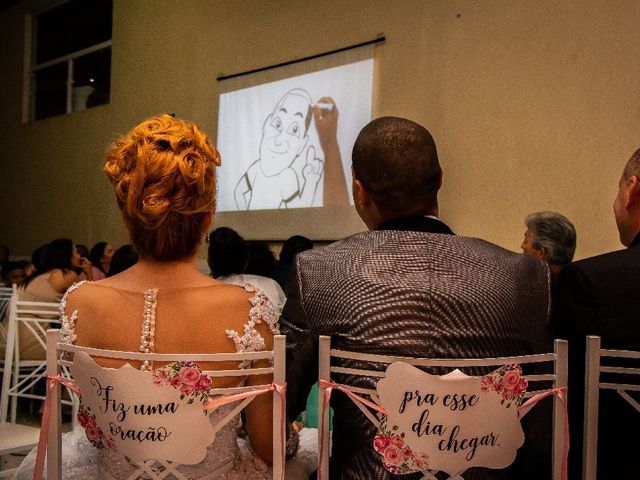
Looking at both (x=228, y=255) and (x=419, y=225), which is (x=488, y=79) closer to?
(x=228, y=255)

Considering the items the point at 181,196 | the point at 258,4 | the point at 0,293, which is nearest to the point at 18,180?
the point at 258,4

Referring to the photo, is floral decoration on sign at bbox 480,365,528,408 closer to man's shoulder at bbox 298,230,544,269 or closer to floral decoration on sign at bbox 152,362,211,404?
man's shoulder at bbox 298,230,544,269

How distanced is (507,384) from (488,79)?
3.60 meters

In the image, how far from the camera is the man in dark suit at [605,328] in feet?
4.14

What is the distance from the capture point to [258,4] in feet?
19.6

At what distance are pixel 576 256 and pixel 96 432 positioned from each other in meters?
3.38

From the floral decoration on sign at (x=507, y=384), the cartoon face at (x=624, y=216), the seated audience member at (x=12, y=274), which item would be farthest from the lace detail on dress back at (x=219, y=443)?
the seated audience member at (x=12, y=274)

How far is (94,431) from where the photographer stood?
1.11 meters

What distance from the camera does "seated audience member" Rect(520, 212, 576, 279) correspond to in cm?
317

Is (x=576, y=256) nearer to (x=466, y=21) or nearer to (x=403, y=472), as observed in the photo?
(x=466, y=21)

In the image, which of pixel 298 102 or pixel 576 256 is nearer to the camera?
pixel 576 256

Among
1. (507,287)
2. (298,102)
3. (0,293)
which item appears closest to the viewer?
(507,287)

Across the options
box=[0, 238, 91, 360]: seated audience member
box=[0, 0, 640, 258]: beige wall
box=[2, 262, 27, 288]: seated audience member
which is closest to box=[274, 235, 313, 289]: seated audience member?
box=[0, 0, 640, 258]: beige wall

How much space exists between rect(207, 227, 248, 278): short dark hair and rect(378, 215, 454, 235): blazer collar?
215 centimetres
